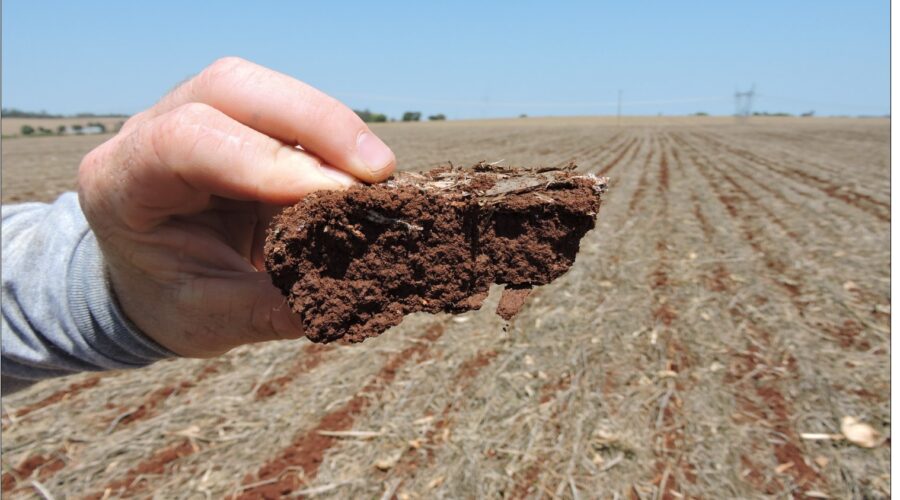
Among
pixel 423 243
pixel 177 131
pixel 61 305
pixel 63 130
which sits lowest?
pixel 61 305

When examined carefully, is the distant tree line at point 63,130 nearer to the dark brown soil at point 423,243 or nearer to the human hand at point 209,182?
the human hand at point 209,182

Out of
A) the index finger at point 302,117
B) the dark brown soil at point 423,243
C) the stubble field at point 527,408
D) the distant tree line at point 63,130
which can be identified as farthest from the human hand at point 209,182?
the distant tree line at point 63,130

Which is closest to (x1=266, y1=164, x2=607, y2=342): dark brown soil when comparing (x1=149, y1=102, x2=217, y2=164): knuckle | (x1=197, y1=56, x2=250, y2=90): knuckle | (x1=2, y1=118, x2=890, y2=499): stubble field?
(x1=149, y1=102, x2=217, y2=164): knuckle

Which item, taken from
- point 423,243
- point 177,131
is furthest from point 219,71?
point 423,243

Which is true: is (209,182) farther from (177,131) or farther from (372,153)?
(372,153)

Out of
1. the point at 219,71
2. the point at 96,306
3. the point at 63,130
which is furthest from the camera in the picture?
the point at 63,130

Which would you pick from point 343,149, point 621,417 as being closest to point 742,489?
point 621,417
